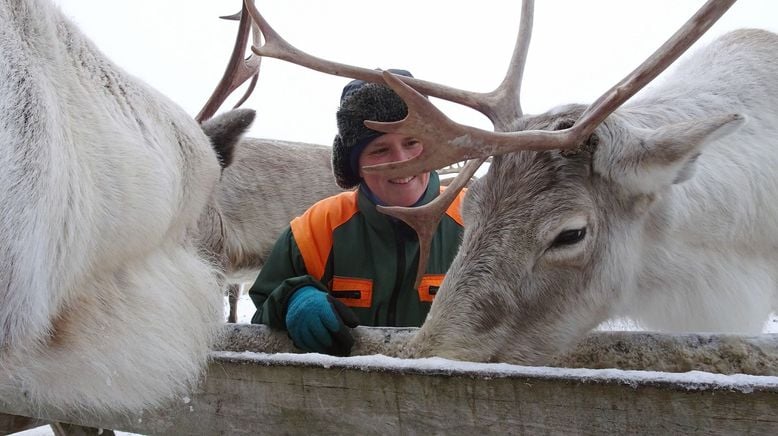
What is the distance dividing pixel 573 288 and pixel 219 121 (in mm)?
1734

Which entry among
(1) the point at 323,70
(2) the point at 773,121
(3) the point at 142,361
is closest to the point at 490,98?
(1) the point at 323,70

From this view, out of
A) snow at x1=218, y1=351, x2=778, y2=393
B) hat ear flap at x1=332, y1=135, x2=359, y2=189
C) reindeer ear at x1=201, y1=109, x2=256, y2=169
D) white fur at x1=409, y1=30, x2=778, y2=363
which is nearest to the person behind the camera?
snow at x1=218, y1=351, x2=778, y2=393

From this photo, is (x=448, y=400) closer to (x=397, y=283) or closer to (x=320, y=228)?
(x=397, y=283)

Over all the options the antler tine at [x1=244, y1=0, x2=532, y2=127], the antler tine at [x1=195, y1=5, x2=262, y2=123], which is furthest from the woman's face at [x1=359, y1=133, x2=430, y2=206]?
the antler tine at [x1=195, y1=5, x2=262, y2=123]

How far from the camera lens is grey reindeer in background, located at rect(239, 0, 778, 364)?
2.08 metres

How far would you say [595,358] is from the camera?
168 centimetres

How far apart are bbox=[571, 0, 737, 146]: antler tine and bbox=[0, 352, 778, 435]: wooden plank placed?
1.11 meters

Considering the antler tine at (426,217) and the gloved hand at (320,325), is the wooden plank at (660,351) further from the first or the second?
the antler tine at (426,217)

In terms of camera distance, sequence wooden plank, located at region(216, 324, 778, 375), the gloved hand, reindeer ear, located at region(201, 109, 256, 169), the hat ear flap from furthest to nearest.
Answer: the hat ear flap → reindeer ear, located at region(201, 109, 256, 169) → the gloved hand → wooden plank, located at region(216, 324, 778, 375)

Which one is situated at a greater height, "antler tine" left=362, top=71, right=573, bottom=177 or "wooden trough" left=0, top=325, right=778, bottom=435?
"antler tine" left=362, top=71, right=573, bottom=177

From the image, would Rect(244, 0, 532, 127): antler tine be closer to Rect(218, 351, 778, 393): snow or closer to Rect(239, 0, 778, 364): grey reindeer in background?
Rect(239, 0, 778, 364): grey reindeer in background

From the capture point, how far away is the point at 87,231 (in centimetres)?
155

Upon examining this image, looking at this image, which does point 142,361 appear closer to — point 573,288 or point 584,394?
point 584,394

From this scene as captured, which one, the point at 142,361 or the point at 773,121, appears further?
the point at 773,121
